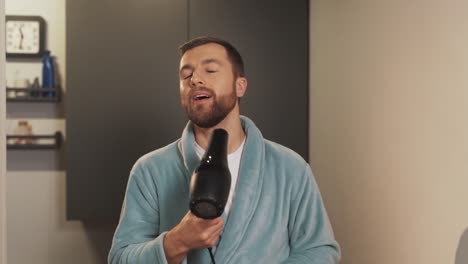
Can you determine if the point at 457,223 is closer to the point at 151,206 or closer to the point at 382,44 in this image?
the point at 382,44

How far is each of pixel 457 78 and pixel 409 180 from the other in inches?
12.5

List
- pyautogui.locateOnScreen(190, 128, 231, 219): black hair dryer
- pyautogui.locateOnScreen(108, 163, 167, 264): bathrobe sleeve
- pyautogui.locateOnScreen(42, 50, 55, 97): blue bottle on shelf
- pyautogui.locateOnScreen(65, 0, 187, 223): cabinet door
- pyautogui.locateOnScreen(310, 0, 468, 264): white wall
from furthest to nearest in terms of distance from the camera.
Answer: pyautogui.locateOnScreen(42, 50, 55, 97): blue bottle on shelf < pyautogui.locateOnScreen(65, 0, 187, 223): cabinet door < pyautogui.locateOnScreen(108, 163, 167, 264): bathrobe sleeve < pyautogui.locateOnScreen(310, 0, 468, 264): white wall < pyautogui.locateOnScreen(190, 128, 231, 219): black hair dryer

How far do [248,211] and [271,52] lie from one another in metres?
1.05

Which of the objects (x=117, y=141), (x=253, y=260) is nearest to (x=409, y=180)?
(x=253, y=260)

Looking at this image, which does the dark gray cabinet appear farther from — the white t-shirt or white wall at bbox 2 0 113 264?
the white t-shirt

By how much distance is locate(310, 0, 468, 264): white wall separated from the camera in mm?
935

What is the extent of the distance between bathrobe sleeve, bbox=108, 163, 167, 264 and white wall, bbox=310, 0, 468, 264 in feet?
2.03

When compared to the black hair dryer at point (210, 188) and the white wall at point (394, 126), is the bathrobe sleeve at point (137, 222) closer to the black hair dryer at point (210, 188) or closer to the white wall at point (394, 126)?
the black hair dryer at point (210, 188)

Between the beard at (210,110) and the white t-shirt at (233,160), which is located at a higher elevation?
the beard at (210,110)

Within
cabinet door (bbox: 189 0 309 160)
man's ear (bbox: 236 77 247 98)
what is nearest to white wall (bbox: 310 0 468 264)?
cabinet door (bbox: 189 0 309 160)

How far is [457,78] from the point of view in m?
0.91

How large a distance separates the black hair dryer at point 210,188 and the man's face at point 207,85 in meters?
0.22

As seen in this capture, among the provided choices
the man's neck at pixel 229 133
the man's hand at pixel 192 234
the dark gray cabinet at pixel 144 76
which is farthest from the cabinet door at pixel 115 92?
the man's hand at pixel 192 234

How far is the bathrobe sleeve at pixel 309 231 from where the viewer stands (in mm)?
1076
